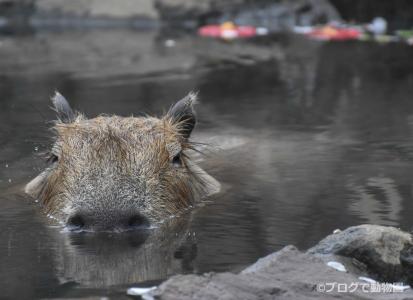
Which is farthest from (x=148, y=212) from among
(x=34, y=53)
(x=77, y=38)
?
(x=77, y=38)

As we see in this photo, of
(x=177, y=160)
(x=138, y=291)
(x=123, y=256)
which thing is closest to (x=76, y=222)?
(x=123, y=256)

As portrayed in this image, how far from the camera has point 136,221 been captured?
723 centimetres

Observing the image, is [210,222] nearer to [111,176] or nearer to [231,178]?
[111,176]

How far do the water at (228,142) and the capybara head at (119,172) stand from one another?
134 millimetres

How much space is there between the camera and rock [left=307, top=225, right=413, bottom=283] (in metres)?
6.13

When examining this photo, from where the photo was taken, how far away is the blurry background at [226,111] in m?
6.95

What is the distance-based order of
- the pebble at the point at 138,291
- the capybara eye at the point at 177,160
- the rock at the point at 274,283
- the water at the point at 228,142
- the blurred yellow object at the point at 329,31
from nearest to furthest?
the rock at the point at 274,283, the pebble at the point at 138,291, the water at the point at 228,142, the capybara eye at the point at 177,160, the blurred yellow object at the point at 329,31

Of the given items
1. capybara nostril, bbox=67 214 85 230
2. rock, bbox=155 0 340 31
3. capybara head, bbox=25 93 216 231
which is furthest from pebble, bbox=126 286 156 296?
rock, bbox=155 0 340 31

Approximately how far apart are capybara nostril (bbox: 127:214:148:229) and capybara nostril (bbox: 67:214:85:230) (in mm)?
302

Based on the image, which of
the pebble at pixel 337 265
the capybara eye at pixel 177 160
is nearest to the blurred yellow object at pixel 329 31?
the capybara eye at pixel 177 160

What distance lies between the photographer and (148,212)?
7316mm

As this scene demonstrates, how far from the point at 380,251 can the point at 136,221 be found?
1752 mm

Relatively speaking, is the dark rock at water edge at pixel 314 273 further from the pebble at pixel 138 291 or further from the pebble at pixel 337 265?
the pebble at pixel 138 291

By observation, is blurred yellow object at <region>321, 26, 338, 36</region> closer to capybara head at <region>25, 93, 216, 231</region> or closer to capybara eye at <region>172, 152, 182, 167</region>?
capybara head at <region>25, 93, 216, 231</region>
